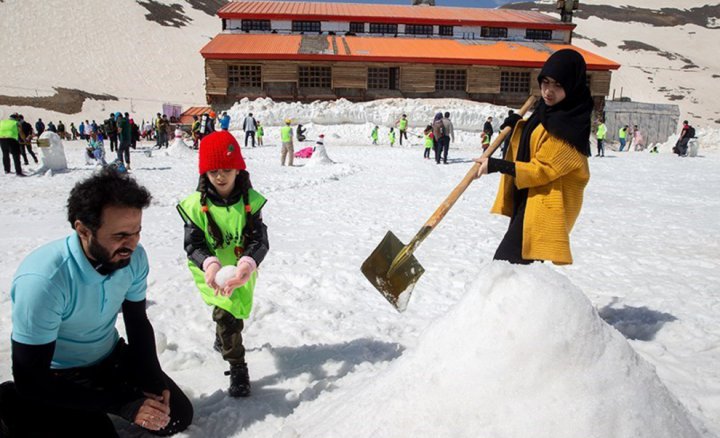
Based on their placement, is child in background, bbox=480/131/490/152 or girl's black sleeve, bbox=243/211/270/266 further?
child in background, bbox=480/131/490/152

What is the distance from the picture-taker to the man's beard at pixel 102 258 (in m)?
1.80

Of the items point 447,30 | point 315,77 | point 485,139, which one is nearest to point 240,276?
point 485,139

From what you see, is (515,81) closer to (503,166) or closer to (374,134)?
(374,134)

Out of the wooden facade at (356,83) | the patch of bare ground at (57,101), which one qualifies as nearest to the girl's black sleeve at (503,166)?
the wooden facade at (356,83)

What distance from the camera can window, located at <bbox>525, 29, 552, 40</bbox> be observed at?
32.6 meters

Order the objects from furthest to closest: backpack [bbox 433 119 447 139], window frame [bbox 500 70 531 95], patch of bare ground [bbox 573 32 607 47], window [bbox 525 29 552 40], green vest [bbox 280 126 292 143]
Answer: patch of bare ground [bbox 573 32 607 47], window [bbox 525 29 552 40], window frame [bbox 500 70 531 95], backpack [bbox 433 119 447 139], green vest [bbox 280 126 292 143]

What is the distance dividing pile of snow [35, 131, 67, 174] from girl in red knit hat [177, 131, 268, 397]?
10390 millimetres

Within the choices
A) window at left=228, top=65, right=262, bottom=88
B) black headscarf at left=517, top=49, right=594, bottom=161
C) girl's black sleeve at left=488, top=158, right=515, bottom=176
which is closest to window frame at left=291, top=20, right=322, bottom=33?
window at left=228, top=65, right=262, bottom=88

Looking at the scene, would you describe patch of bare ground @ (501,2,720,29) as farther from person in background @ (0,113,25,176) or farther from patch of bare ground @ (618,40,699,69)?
person in background @ (0,113,25,176)

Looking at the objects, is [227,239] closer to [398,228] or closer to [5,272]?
[5,272]

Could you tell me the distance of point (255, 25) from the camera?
102ft

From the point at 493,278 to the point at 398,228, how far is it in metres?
4.71

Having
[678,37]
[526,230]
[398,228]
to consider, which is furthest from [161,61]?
[678,37]

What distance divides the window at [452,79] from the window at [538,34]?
7846 millimetres
